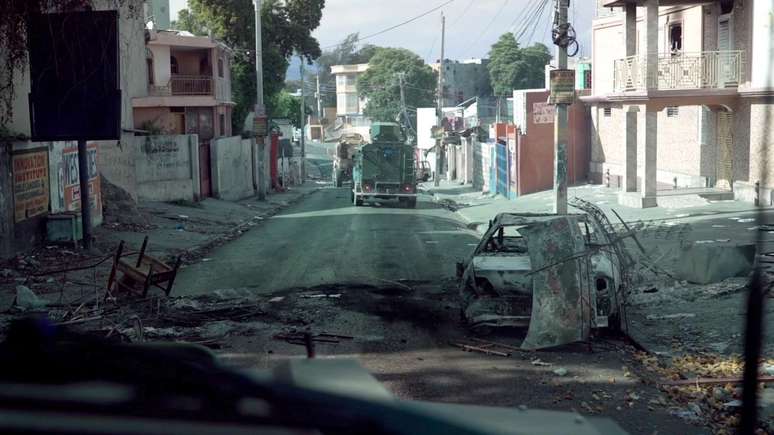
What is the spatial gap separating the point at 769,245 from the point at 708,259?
3.13 m

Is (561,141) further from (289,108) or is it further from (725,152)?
(289,108)

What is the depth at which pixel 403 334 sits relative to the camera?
1123 cm

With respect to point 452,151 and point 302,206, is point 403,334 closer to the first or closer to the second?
point 302,206

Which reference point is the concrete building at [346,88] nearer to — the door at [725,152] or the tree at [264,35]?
the tree at [264,35]

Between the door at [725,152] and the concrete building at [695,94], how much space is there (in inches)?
1.2

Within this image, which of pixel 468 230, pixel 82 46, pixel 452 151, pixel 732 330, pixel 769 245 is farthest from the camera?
pixel 452 151

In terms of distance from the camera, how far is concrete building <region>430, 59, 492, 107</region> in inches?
3693

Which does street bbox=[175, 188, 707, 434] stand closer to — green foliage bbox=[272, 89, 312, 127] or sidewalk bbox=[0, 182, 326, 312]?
sidewalk bbox=[0, 182, 326, 312]

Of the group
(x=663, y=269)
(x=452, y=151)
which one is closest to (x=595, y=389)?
(x=663, y=269)

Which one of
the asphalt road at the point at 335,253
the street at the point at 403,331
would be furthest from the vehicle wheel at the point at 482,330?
the asphalt road at the point at 335,253

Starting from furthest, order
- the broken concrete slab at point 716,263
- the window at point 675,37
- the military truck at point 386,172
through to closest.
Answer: the military truck at point 386,172 < the window at point 675,37 < the broken concrete slab at point 716,263

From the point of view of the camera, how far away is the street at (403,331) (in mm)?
8484

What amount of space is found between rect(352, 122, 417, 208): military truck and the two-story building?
7.32m

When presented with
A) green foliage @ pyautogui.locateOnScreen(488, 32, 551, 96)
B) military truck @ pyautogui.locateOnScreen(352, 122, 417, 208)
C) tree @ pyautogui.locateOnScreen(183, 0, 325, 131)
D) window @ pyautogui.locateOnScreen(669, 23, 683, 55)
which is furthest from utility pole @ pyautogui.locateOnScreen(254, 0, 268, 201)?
green foliage @ pyautogui.locateOnScreen(488, 32, 551, 96)
